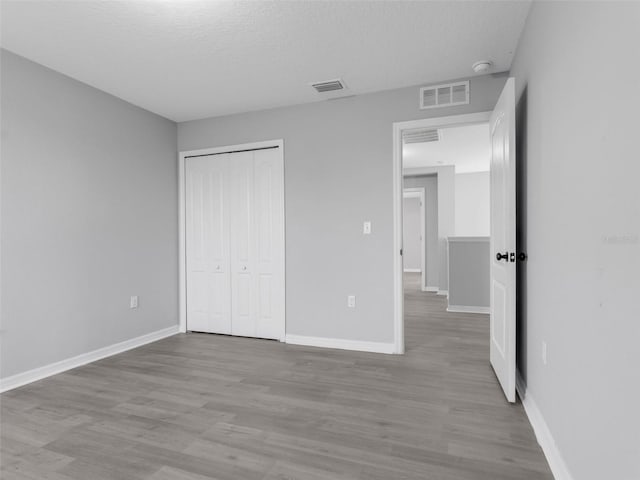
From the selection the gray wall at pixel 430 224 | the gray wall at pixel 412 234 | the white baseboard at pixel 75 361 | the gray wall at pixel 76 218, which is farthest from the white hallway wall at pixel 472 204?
the white baseboard at pixel 75 361

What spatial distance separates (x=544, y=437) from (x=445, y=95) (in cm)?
279

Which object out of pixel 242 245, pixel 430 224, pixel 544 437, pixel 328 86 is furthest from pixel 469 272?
pixel 544 437

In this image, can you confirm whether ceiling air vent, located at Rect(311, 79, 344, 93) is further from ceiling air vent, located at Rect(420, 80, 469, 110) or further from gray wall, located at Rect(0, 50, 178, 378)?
gray wall, located at Rect(0, 50, 178, 378)

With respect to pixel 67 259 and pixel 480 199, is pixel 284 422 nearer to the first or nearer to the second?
pixel 67 259

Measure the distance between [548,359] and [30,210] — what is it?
373cm

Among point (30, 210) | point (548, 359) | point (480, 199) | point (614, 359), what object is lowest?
point (548, 359)

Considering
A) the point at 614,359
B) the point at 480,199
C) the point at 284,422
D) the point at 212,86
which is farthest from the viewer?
the point at 480,199

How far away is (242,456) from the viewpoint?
6.26ft

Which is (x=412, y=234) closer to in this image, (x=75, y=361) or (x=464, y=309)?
(x=464, y=309)

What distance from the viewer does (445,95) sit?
343 cm

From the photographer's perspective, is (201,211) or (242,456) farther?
(201,211)

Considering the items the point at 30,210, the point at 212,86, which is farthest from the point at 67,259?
the point at 212,86

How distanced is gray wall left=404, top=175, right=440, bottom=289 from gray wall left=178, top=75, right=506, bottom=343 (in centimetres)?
454

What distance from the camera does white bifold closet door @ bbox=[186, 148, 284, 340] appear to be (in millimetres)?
4094
